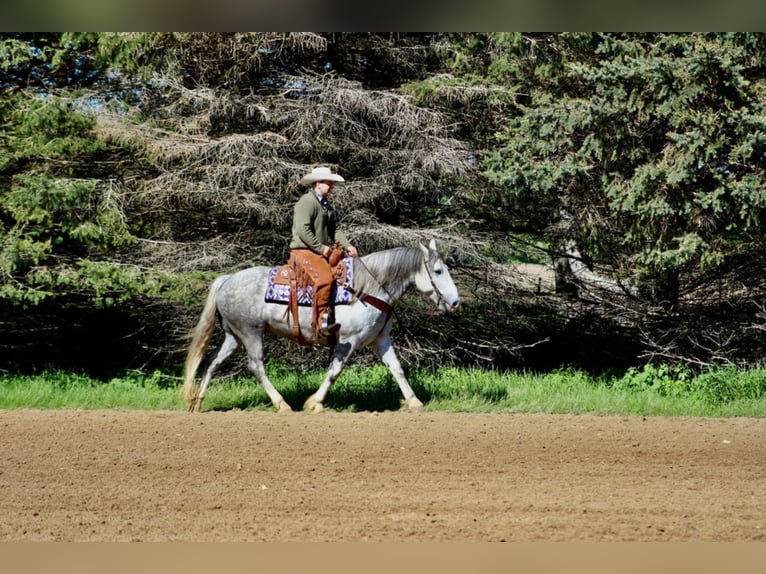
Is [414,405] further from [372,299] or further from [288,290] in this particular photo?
[288,290]

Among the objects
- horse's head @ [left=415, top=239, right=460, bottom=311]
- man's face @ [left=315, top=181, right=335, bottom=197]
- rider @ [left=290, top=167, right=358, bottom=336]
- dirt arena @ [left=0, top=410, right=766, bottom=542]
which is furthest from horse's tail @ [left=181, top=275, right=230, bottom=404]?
horse's head @ [left=415, top=239, right=460, bottom=311]

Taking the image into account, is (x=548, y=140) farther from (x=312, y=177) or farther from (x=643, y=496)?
(x=643, y=496)

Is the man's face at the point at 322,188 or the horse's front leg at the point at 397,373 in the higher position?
the man's face at the point at 322,188

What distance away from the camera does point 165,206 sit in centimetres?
1322

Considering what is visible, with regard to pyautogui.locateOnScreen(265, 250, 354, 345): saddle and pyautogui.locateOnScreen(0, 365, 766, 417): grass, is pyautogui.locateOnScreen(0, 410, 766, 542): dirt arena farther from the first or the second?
pyautogui.locateOnScreen(265, 250, 354, 345): saddle

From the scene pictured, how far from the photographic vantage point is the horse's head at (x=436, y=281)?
34.7ft

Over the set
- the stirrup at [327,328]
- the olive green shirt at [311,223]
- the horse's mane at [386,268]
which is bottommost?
the stirrup at [327,328]

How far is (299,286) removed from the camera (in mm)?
10477

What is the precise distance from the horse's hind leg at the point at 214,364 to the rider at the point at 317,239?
1241mm

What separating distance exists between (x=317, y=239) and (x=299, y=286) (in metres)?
0.61

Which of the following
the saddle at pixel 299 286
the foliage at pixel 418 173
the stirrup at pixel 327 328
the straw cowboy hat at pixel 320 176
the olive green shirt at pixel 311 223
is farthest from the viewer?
the foliage at pixel 418 173

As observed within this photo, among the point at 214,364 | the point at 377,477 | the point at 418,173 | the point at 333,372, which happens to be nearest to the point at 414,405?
the point at 333,372

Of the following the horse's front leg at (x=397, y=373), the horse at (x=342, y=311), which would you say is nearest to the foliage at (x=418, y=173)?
the horse at (x=342, y=311)

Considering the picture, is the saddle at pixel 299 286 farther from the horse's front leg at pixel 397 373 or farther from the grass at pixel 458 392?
the grass at pixel 458 392
